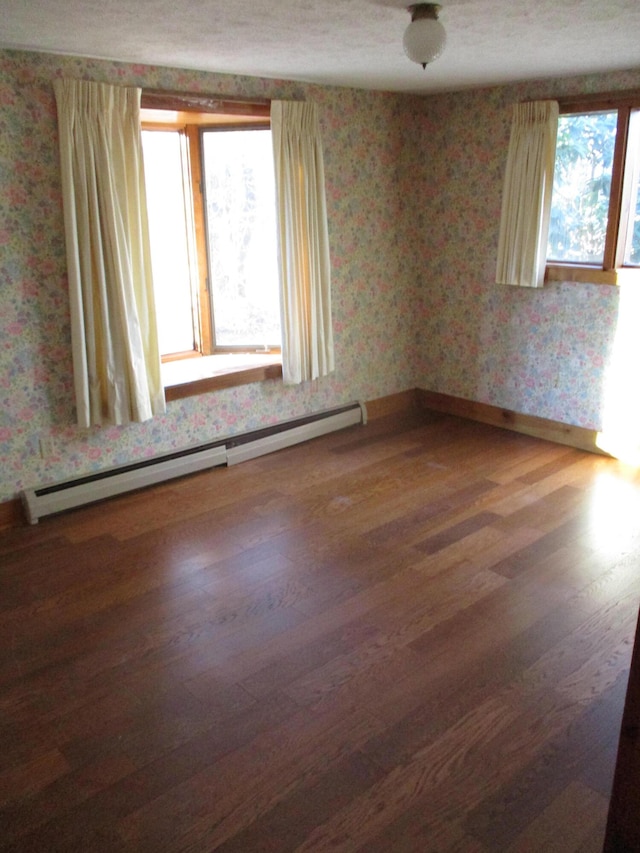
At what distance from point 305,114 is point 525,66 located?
130 centimetres

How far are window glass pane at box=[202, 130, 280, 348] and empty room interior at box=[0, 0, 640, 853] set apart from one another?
0.8 inches

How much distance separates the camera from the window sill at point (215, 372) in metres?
4.25

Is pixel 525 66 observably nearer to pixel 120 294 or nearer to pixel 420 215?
pixel 420 215

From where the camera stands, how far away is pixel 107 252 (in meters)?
Result: 3.61

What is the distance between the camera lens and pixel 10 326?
139 inches

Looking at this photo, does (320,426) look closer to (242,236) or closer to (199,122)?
(242,236)

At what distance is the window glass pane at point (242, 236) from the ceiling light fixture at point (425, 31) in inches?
75.0

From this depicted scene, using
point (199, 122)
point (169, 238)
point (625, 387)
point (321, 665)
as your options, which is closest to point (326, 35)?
point (199, 122)

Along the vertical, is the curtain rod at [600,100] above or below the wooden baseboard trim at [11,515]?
above

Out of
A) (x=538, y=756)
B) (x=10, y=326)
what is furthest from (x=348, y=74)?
(x=538, y=756)

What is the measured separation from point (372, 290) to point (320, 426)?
3.55ft

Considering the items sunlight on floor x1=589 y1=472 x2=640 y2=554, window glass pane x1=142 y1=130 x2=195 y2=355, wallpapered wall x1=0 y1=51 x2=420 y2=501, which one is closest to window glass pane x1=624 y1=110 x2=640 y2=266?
sunlight on floor x1=589 y1=472 x2=640 y2=554

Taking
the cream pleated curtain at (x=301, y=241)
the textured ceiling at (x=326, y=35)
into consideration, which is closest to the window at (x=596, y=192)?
the textured ceiling at (x=326, y=35)

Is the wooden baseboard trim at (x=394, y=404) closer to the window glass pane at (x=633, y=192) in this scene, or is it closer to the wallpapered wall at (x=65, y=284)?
the wallpapered wall at (x=65, y=284)
